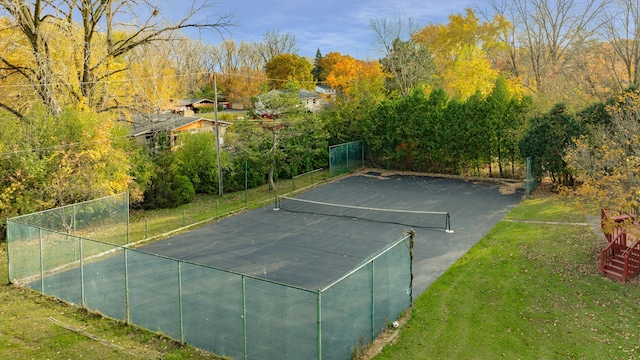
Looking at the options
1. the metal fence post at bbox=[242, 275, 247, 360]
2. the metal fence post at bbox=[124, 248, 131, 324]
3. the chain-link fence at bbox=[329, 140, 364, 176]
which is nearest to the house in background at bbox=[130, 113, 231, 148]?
the chain-link fence at bbox=[329, 140, 364, 176]

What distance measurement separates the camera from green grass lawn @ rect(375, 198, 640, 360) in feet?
35.1

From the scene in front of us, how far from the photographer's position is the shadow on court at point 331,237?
16.1 meters

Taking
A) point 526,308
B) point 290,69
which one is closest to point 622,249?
point 526,308

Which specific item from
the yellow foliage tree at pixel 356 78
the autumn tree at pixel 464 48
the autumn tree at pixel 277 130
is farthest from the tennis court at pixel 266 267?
the autumn tree at pixel 464 48

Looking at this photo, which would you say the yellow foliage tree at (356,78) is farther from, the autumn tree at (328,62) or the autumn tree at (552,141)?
the autumn tree at (552,141)

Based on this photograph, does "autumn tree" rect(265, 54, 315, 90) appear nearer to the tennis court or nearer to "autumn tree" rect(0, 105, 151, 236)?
the tennis court

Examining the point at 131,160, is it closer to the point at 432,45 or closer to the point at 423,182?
the point at 423,182

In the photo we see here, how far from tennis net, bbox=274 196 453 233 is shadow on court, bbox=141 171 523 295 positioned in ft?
1.47

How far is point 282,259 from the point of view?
672 inches

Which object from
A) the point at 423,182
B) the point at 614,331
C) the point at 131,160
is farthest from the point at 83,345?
the point at 423,182

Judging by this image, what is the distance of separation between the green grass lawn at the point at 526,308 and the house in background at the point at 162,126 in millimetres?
18771

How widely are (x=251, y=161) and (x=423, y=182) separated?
11.3m

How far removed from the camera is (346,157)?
34156mm

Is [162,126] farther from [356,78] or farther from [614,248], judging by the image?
[614,248]
